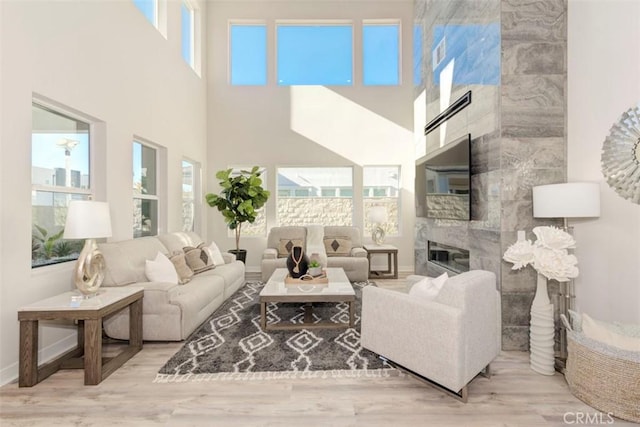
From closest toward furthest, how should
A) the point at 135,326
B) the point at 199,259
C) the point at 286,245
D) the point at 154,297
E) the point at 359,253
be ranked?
the point at 135,326, the point at 154,297, the point at 199,259, the point at 359,253, the point at 286,245

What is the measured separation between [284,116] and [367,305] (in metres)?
4.91

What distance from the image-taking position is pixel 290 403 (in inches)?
80.2

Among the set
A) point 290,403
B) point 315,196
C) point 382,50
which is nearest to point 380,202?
point 315,196

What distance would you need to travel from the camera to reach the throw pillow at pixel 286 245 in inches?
219

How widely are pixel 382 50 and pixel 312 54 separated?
1.42 metres

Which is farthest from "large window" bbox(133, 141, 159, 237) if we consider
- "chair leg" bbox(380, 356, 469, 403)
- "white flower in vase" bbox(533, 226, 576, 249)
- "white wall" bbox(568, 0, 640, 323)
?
"white wall" bbox(568, 0, 640, 323)

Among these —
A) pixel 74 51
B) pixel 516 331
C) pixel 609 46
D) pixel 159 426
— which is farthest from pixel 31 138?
pixel 609 46

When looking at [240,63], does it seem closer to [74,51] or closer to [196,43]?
[196,43]

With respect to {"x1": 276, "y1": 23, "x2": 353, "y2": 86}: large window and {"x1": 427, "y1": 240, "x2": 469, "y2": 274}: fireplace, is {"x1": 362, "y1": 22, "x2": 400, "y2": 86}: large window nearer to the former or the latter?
{"x1": 276, "y1": 23, "x2": 353, "y2": 86}: large window

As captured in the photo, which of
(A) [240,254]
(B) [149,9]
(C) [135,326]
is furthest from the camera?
(A) [240,254]

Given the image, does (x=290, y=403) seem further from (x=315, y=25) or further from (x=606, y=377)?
(x=315, y=25)

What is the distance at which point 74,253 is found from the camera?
10.1ft

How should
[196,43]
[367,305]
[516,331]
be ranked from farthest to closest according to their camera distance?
[196,43], [516,331], [367,305]

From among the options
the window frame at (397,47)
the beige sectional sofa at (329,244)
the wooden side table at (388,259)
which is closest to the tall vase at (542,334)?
the beige sectional sofa at (329,244)
